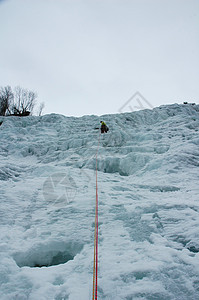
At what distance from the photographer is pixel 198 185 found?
4.36 m

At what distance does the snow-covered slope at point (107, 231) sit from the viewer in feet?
5.35

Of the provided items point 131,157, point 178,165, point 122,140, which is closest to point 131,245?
point 178,165

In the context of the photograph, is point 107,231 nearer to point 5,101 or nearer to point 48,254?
point 48,254

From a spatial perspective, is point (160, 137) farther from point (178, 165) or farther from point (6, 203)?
point (6, 203)

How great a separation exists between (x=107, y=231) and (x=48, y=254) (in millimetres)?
916

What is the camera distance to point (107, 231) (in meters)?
2.54

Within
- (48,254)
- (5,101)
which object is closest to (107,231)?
(48,254)

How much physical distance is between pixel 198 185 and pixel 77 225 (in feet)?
11.7

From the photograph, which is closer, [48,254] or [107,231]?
[48,254]

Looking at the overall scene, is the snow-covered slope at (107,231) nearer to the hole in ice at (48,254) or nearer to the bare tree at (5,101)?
the hole in ice at (48,254)

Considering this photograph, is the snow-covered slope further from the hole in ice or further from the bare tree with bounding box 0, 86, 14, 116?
the bare tree with bounding box 0, 86, 14, 116

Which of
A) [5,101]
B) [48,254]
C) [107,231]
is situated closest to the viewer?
[48,254]

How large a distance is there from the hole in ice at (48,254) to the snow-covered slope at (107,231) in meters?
0.01

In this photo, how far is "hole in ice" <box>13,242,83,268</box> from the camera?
2057 millimetres
